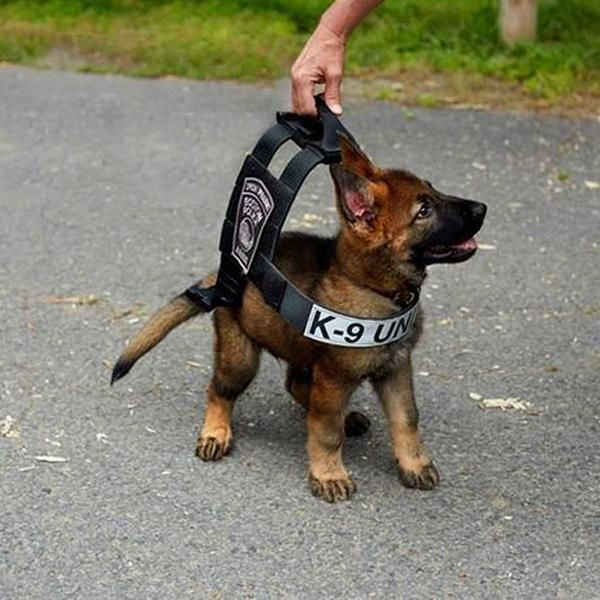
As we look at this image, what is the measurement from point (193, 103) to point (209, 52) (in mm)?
903

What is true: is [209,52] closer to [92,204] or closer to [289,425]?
[92,204]

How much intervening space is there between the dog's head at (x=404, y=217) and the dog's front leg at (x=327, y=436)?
42 centimetres

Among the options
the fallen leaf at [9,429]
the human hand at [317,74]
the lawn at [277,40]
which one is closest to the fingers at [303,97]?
the human hand at [317,74]

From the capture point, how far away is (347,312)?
4.04 m

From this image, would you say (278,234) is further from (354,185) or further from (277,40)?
(277,40)

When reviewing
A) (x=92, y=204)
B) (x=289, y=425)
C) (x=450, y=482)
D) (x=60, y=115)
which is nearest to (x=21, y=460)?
(x=289, y=425)

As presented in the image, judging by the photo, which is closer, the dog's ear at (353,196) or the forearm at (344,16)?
the dog's ear at (353,196)

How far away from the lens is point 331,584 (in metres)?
3.72

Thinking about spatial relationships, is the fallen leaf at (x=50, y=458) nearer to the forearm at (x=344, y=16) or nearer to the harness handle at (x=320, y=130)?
the harness handle at (x=320, y=130)

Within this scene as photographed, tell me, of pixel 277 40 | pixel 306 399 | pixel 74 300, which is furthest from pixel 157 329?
pixel 277 40

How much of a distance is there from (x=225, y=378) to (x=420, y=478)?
2.21 feet

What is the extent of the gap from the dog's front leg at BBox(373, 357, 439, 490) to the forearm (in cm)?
101

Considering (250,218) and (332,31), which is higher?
(332,31)

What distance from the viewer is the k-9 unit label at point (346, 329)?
3977 mm
